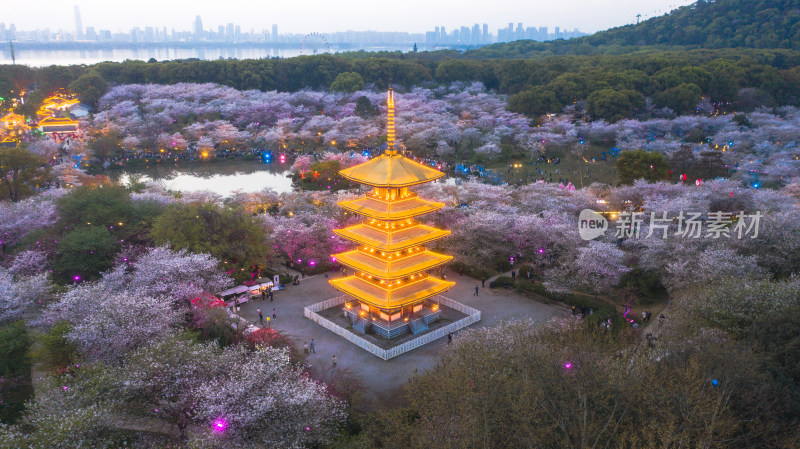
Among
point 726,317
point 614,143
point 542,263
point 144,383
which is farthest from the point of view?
point 614,143

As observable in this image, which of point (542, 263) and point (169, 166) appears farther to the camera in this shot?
point (169, 166)

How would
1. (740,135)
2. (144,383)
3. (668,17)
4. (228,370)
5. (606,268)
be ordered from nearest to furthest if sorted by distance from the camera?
1. (144,383)
2. (228,370)
3. (606,268)
4. (740,135)
5. (668,17)

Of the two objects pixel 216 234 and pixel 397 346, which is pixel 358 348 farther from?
pixel 216 234

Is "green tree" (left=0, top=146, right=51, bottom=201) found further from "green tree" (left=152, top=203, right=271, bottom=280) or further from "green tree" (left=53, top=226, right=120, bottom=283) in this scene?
"green tree" (left=152, top=203, right=271, bottom=280)

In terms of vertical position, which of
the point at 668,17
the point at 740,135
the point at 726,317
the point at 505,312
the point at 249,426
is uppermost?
the point at 668,17

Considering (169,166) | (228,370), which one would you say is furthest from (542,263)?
(169,166)

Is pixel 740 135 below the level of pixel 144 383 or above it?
above

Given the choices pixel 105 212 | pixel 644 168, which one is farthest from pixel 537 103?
A: pixel 105 212

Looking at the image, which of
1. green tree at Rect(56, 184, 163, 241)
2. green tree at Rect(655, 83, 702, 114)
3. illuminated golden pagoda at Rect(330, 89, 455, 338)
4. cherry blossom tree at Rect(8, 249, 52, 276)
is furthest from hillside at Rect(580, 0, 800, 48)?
cherry blossom tree at Rect(8, 249, 52, 276)

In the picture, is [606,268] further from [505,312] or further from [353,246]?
[353,246]
